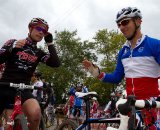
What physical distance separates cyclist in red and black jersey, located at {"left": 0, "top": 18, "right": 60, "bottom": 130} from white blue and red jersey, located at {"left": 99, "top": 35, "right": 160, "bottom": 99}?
206cm

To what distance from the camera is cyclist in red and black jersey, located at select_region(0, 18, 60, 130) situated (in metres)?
5.82

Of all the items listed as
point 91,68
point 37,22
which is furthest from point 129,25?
point 37,22

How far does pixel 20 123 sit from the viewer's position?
18.2ft

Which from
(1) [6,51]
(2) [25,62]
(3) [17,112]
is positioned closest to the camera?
(3) [17,112]

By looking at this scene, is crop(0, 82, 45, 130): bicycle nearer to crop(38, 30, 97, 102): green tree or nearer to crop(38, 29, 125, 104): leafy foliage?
crop(38, 29, 125, 104): leafy foliage

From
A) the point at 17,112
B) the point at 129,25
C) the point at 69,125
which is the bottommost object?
the point at 69,125

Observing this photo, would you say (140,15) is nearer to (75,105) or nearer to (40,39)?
(40,39)

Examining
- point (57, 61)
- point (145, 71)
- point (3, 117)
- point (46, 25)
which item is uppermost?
point (46, 25)

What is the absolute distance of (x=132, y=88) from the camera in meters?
4.16

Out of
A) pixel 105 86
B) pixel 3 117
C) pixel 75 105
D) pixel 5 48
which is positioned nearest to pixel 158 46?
pixel 5 48

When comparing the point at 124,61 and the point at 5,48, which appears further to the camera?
the point at 5,48

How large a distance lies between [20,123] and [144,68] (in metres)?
2.27

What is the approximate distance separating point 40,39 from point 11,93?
3.41ft

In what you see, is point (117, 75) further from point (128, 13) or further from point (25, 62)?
point (25, 62)
